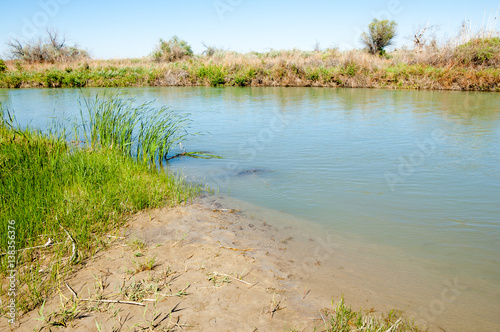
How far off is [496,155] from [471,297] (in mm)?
5500

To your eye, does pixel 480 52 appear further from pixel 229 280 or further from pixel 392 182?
pixel 229 280

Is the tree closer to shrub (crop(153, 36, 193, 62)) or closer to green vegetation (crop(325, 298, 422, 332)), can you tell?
shrub (crop(153, 36, 193, 62))

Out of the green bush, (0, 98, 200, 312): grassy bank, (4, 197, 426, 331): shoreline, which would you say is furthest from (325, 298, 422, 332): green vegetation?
the green bush

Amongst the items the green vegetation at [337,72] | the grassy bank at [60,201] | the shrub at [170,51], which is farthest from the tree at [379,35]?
the grassy bank at [60,201]

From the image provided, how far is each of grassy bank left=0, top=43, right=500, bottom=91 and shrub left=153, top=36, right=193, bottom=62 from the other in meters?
8.79

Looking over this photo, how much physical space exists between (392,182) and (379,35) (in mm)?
35446

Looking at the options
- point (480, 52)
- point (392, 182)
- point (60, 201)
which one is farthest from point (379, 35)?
point (60, 201)

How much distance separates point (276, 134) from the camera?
30.9ft

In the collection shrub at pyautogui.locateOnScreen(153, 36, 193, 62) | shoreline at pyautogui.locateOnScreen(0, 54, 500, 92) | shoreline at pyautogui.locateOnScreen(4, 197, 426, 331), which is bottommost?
shoreline at pyautogui.locateOnScreen(4, 197, 426, 331)

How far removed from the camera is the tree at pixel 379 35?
1411 inches

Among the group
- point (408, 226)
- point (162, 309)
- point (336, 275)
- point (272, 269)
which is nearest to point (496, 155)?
point (408, 226)

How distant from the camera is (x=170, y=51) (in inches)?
1481

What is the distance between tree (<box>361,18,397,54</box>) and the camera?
3584 cm

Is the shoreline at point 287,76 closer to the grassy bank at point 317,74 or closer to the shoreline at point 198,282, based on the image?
the grassy bank at point 317,74
